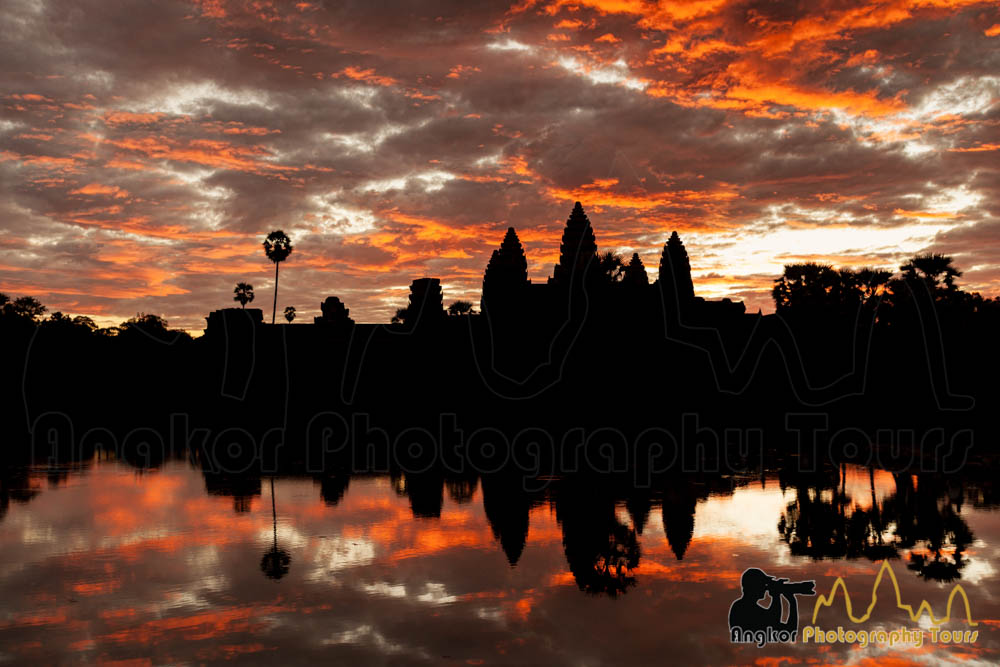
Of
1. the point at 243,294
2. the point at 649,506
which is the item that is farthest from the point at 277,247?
the point at 649,506

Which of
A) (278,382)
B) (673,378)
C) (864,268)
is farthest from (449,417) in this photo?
(864,268)

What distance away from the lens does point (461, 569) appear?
13.3 metres

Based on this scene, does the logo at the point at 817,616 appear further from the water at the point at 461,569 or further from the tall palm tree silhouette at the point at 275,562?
the tall palm tree silhouette at the point at 275,562

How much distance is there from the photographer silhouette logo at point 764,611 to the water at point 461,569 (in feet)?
0.71

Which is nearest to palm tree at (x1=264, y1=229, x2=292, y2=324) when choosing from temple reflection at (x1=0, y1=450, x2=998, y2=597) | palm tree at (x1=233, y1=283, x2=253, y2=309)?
palm tree at (x1=233, y1=283, x2=253, y2=309)

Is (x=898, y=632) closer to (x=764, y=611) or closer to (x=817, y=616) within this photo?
(x=817, y=616)

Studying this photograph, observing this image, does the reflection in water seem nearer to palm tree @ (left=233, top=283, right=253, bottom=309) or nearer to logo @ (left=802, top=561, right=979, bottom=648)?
logo @ (left=802, top=561, right=979, bottom=648)

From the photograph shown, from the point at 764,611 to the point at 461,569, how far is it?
485cm

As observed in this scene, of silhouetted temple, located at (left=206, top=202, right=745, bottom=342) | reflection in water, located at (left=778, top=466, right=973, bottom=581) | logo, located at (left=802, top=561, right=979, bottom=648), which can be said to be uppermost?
silhouetted temple, located at (left=206, top=202, right=745, bottom=342)

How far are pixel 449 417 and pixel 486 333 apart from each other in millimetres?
12945

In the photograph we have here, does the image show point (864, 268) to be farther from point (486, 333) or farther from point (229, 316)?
point (229, 316)

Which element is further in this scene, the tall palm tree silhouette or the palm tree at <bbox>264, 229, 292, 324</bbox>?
the palm tree at <bbox>264, 229, 292, 324</bbox>

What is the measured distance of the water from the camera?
380 inches

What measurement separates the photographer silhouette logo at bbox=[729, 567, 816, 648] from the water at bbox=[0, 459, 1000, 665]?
217 millimetres
